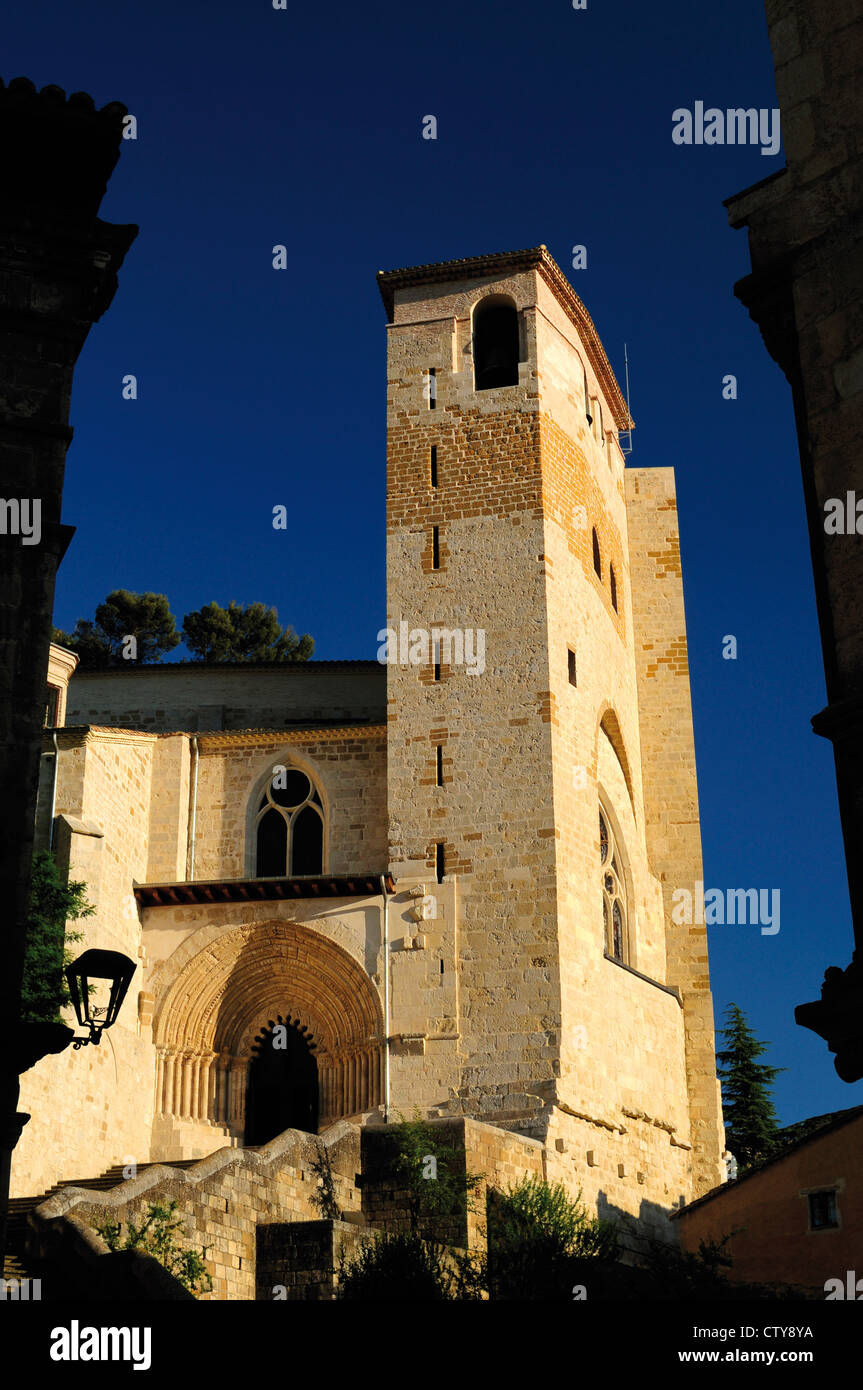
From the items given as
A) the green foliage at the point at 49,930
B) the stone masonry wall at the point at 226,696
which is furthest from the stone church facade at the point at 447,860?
the stone masonry wall at the point at 226,696

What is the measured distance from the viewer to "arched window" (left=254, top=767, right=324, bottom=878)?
2617 cm

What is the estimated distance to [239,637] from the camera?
4803cm

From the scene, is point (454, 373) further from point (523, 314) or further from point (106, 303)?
point (106, 303)

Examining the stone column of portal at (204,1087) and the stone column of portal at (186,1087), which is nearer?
the stone column of portal at (186,1087)

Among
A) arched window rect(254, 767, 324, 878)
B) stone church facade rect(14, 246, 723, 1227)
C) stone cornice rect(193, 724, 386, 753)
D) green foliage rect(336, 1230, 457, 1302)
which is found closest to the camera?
green foliage rect(336, 1230, 457, 1302)

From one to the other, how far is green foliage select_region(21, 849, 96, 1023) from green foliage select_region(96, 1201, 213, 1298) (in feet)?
13.9

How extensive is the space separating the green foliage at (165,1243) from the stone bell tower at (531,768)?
7608mm

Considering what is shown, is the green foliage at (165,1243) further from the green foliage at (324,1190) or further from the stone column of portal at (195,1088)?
the stone column of portal at (195,1088)

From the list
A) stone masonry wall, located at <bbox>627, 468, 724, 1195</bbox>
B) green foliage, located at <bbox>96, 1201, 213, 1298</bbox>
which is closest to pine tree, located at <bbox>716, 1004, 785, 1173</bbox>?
stone masonry wall, located at <bbox>627, 468, 724, 1195</bbox>

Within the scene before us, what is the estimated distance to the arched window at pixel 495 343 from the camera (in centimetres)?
2836

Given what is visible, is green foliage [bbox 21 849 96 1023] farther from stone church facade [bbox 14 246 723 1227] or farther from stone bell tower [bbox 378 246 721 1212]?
stone bell tower [bbox 378 246 721 1212]

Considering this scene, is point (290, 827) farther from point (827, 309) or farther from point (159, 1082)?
point (827, 309)

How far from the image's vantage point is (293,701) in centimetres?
3244
